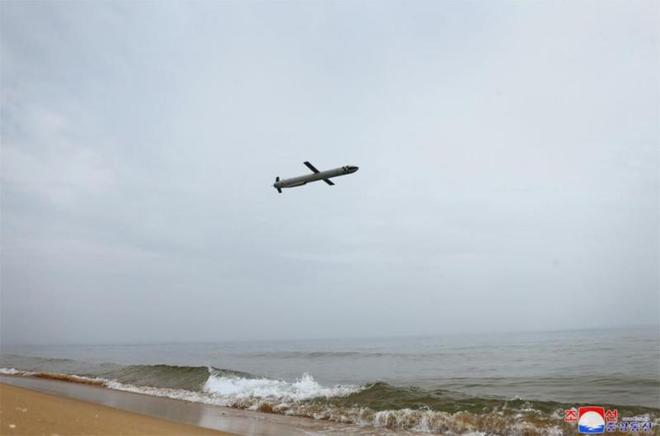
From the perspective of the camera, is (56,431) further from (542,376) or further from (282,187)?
(542,376)

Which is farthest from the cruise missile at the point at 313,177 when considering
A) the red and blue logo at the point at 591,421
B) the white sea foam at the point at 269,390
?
the red and blue logo at the point at 591,421

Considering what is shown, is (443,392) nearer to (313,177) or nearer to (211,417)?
(211,417)

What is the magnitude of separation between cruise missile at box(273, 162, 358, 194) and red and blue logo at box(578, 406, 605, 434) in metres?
12.6

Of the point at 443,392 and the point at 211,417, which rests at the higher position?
the point at 211,417

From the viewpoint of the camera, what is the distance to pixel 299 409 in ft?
44.7

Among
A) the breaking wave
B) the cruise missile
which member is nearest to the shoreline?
the breaking wave

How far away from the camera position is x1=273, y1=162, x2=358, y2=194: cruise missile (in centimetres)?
1939

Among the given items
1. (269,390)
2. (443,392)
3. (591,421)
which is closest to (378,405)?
(443,392)

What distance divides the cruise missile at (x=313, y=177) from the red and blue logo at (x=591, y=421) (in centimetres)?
1256

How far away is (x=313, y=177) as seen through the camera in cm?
2080

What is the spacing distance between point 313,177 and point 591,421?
576 inches

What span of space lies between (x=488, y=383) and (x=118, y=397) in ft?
54.3

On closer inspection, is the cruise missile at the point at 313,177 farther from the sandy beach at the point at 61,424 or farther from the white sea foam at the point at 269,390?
the sandy beach at the point at 61,424

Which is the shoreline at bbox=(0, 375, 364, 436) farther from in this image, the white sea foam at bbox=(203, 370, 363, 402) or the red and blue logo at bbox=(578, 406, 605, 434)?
the red and blue logo at bbox=(578, 406, 605, 434)
